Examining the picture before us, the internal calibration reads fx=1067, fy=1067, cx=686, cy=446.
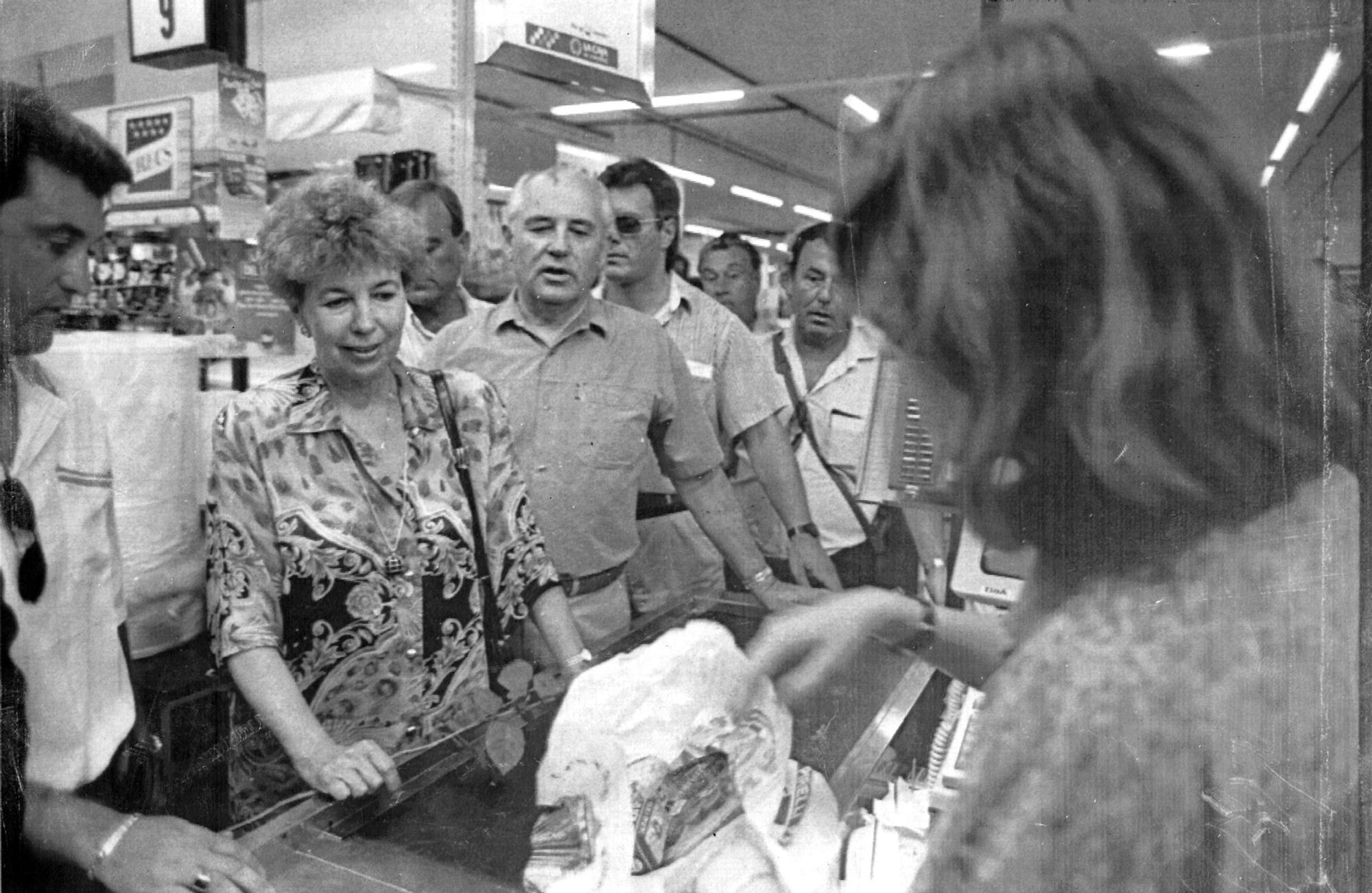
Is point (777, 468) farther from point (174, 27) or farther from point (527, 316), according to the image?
point (174, 27)

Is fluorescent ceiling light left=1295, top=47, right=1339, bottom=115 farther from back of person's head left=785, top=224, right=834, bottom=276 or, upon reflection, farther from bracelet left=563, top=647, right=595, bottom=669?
bracelet left=563, top=647, right=595, bottom=669

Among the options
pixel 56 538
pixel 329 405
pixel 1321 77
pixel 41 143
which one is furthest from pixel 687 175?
pixel 56 538

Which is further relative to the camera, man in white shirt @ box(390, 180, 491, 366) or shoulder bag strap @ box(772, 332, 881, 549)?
A: man in white shirt @ box(390, 180, 491, 366)

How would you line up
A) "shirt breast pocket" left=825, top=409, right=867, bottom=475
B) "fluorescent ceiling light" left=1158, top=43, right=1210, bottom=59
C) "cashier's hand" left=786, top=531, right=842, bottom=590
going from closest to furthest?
1. "fluorescent ceiling light" left=1158, top=43, right=1210, bottom=59
2. "shirt breast pocket" left=825, top=409, right=867, bottom=475
3. "cashier's hand" left=786, top=531, right=842, bottom=590

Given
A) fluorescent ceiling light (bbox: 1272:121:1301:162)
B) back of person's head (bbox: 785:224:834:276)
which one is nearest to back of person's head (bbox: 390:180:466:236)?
back of person's head (bbox: 785:224:834:276)

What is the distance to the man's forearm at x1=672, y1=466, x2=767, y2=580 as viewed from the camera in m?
1.60

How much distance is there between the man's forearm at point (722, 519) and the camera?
5.24 ft

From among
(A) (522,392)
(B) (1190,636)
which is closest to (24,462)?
(A) (522,392)

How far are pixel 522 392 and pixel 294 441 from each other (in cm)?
40

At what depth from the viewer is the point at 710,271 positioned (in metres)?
1.55

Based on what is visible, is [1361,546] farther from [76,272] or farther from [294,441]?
[76,272]

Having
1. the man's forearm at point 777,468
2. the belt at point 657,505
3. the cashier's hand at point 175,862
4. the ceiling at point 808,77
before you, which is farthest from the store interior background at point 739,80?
the cashier's hand at point 175,862

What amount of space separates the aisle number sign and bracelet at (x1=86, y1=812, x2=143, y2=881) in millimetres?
1149

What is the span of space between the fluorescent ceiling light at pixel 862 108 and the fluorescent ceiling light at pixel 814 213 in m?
0.12
